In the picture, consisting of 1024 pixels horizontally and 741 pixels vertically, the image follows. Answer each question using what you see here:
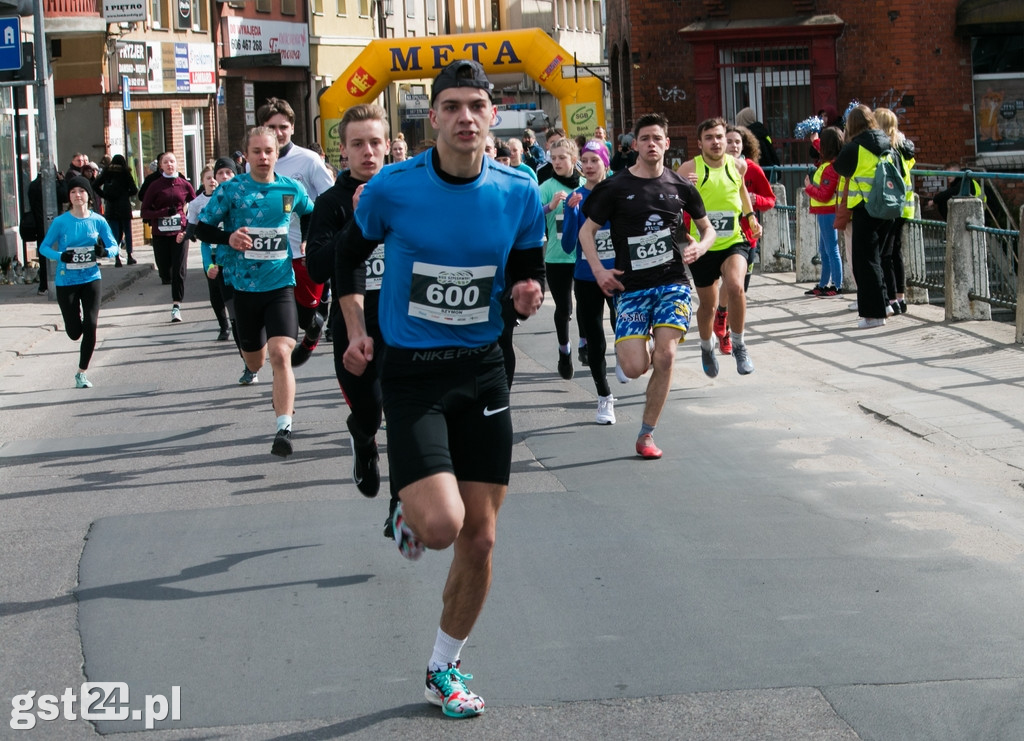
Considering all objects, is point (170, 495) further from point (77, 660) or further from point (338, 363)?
point (77, 660)

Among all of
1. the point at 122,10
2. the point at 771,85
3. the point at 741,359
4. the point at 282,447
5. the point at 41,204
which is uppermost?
the point at 122,10

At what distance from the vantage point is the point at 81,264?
13203mm

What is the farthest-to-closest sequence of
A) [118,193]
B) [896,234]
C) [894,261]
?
1. [118,193]
2. [894,261]
3. [896,234]

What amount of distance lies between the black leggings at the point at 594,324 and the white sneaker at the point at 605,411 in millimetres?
46

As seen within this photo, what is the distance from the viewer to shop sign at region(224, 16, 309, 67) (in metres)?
45.1

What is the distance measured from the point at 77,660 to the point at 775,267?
53.7 feet

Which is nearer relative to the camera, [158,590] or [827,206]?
[158,590]

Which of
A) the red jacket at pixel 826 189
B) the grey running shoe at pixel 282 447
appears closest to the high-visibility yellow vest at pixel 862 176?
the red jacket at pixel 826 189

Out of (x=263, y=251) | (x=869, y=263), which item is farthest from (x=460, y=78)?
(x=869, y=263)

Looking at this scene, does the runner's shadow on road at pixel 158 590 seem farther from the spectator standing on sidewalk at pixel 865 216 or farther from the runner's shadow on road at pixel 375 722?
the spectator standing on sidewalk at pixel 865 216

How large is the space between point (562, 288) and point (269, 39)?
3862cm

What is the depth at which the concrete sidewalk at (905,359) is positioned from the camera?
952 cm

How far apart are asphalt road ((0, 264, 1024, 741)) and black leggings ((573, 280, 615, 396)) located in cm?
33

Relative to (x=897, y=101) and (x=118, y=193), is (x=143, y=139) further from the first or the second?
(x=897, y=101)
